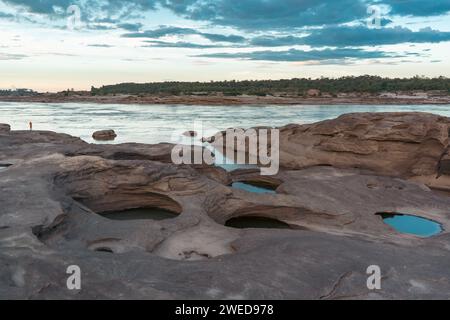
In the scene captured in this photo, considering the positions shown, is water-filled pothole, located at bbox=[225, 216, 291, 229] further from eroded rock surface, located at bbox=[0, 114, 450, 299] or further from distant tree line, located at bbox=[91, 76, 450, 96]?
distant tree line, located at bbox=[91, 76, 450, 96]

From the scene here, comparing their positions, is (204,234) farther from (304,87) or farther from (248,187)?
(304,87)

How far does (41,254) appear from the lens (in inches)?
367

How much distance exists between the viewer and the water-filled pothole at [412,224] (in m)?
15.2

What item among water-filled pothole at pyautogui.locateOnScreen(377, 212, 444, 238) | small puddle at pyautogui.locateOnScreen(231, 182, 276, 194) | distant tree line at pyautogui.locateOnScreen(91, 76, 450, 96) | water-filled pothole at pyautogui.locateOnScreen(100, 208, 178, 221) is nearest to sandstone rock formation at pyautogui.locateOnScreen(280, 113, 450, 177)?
small puddle at pyautogui.locateOnScreen(231, 182, 276, 194)

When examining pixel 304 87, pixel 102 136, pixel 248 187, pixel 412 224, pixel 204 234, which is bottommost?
pixel 412 224

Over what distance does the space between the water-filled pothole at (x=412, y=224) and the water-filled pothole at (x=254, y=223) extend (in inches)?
156

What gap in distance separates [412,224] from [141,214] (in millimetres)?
10281

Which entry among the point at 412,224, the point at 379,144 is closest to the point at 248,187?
the point at 379,144

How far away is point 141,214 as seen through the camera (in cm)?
1709

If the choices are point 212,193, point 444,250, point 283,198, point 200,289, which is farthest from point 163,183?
point 444,250

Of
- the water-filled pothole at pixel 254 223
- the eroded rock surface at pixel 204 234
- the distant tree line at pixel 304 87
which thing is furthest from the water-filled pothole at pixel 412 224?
the distant tree line at pixel 304 87

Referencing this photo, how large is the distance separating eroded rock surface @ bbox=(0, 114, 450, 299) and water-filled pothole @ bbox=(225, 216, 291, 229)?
26 centimetres
